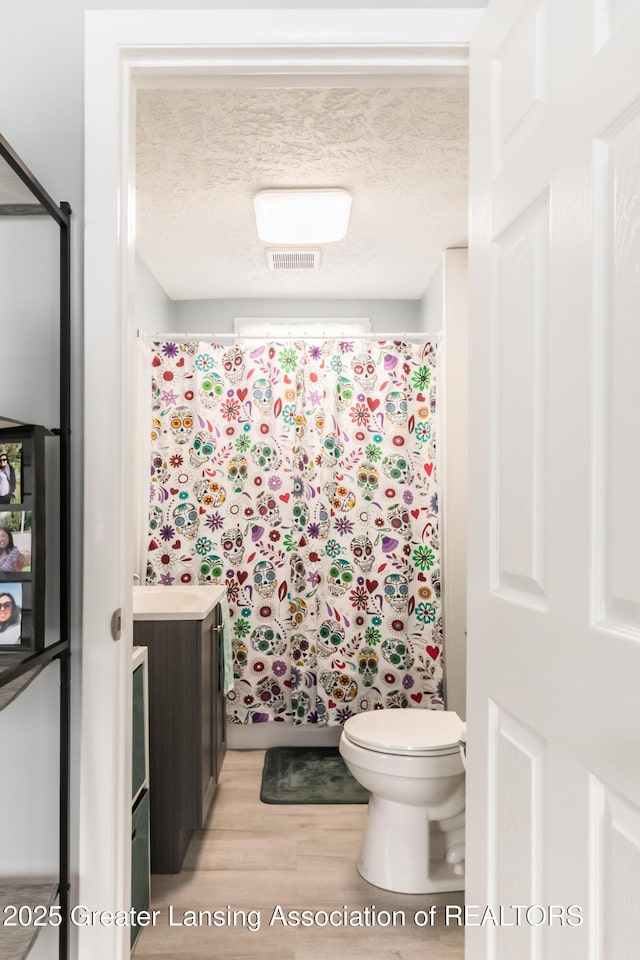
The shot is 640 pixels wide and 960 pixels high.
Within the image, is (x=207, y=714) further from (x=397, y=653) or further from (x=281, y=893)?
(x=397, y=653)

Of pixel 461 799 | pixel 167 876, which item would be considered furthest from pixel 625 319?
pixel 167 876

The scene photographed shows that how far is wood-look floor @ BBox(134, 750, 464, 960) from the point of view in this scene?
2.10 m

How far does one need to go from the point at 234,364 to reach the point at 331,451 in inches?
24.8

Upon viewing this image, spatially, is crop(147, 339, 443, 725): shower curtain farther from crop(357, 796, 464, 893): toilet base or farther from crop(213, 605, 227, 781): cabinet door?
crop(357, 796, 464, 893): toilet base

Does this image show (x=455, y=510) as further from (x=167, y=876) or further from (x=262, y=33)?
(x=262, y=33)

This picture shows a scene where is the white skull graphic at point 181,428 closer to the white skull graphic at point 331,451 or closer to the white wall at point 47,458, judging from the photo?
the white skull graphic at point 331,451

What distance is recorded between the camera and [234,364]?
143 inches

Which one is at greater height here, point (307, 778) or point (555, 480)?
point (555, 480)

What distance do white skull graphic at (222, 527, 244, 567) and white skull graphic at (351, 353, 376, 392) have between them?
3.05 ft

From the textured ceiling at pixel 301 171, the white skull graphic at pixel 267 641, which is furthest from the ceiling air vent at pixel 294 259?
the white skull graphic at pixel 267 641

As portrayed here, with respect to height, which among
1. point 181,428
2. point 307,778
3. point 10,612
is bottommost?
point 307,778

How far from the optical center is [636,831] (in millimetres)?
787

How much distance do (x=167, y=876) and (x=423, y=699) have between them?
153 centimetres

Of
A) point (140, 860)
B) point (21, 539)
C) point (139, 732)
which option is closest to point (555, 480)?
point (21, 539)
